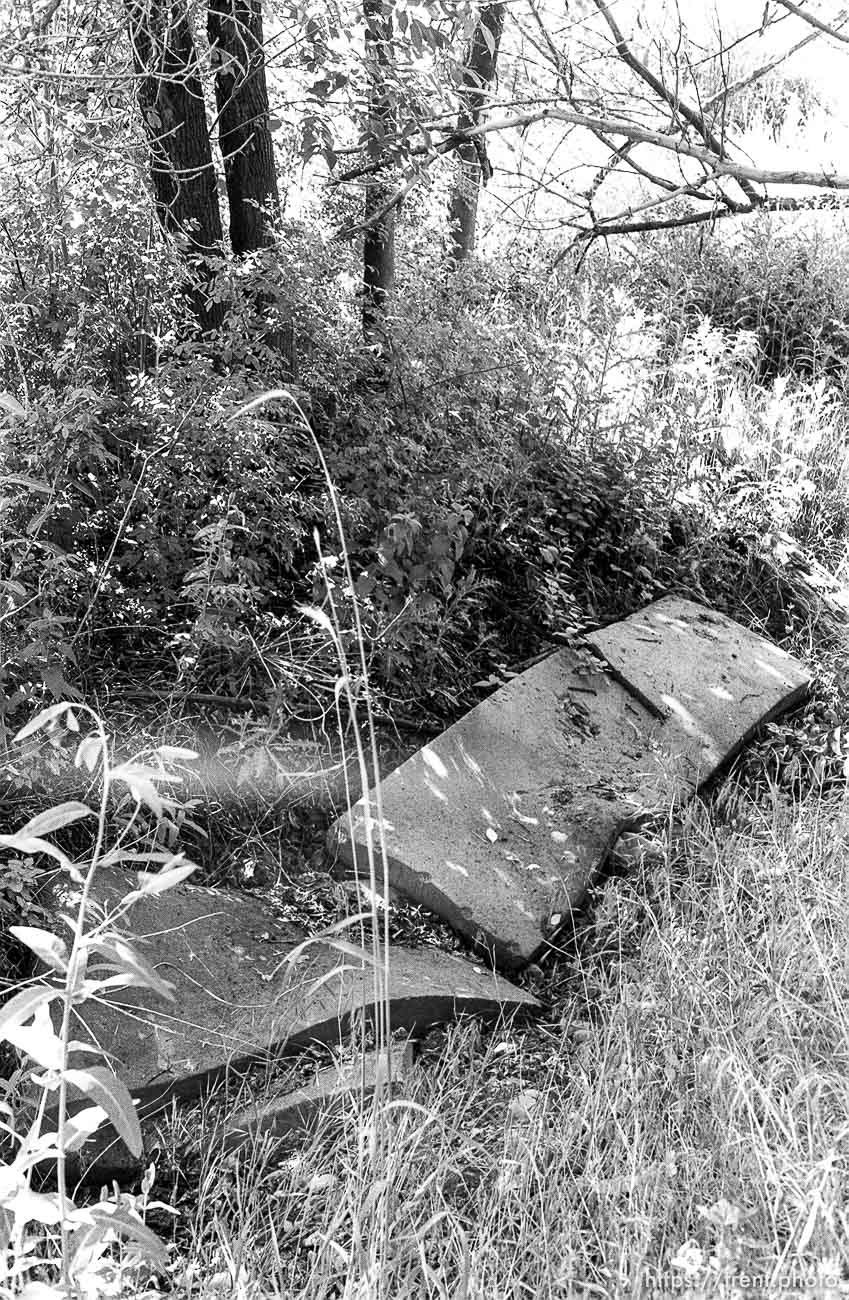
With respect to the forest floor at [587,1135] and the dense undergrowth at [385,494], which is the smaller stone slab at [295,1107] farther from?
the dense undergrowth at [385,494]

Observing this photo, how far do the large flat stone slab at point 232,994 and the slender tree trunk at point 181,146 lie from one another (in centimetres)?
196

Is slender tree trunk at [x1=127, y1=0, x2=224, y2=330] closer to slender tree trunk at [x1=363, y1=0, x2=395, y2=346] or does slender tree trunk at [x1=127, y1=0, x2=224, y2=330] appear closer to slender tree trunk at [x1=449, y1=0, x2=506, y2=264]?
slender tree trunk at [x1=363, y1=0, x2=395, y2=346]

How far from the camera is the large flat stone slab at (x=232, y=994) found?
2.65 meters

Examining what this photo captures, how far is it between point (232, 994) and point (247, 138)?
2.98 meters

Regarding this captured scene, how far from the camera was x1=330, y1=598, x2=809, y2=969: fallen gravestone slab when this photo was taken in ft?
10.8

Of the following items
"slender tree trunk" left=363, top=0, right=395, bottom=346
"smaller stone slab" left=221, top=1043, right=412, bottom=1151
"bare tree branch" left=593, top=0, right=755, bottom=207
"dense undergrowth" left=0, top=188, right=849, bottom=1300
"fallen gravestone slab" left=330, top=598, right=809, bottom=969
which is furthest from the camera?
"slender tree trunk" left=363, top=0, right=395, bottom=346

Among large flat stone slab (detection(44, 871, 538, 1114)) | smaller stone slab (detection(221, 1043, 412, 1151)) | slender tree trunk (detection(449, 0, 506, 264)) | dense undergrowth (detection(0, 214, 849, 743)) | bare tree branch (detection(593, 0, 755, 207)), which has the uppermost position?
slender tree trunk (detection(449, 0, 506, 264))

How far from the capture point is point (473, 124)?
14.0 feet

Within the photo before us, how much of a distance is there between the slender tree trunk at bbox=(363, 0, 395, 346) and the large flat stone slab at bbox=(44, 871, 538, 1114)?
207cm

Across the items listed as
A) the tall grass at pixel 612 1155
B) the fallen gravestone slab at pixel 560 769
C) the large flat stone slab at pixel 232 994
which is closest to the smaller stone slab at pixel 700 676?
the fallen gravestone slab at pixel 560 769

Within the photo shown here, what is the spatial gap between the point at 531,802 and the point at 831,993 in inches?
46.0

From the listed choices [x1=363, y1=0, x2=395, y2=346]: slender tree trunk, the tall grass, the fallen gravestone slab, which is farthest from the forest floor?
[x1=363, y1=0, x2=395, y2=346]: slender tree trunk

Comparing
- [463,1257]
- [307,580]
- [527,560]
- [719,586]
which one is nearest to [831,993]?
[463,1257]

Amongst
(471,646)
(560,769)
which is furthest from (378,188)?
(560,769)
